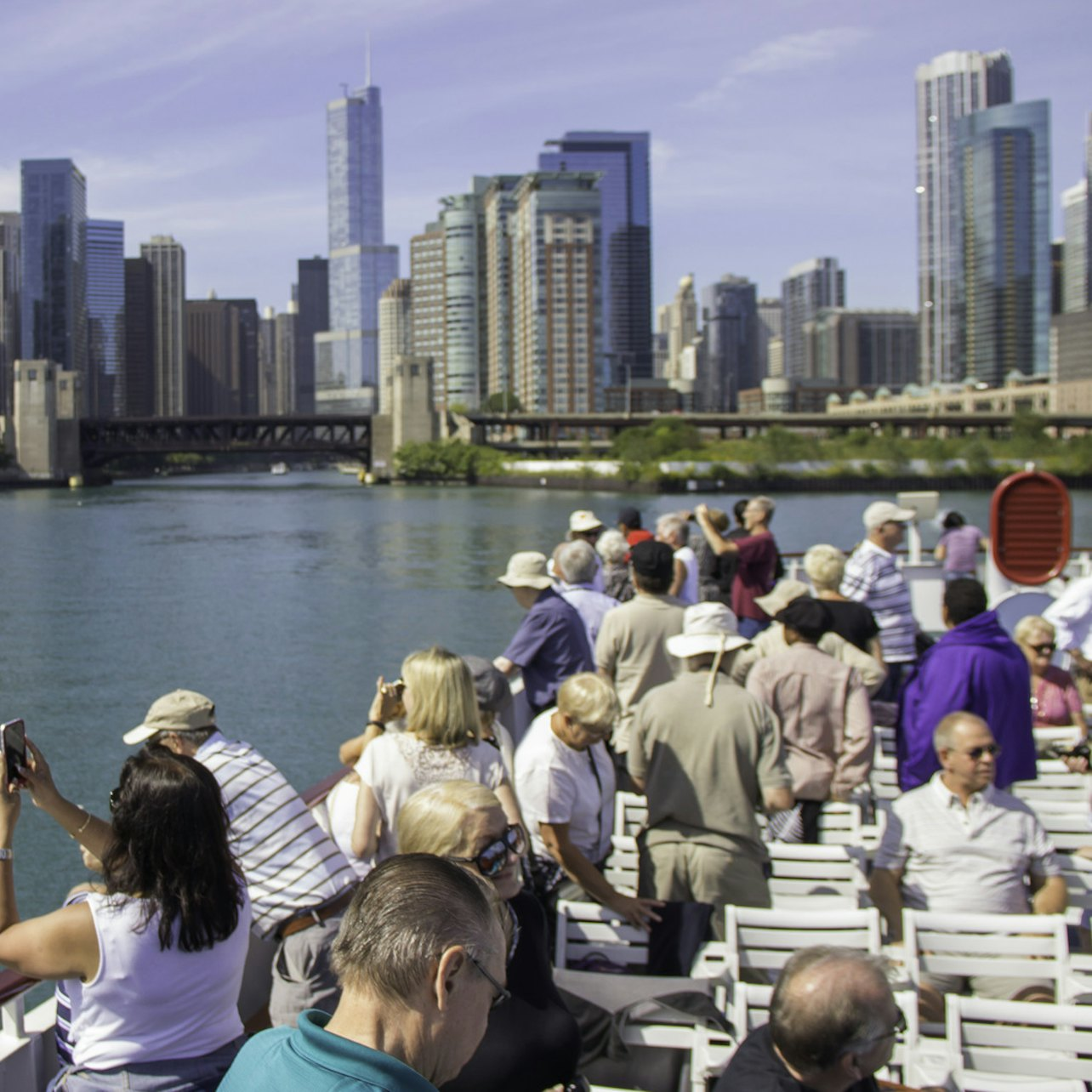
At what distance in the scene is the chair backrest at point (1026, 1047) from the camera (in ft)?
9.41

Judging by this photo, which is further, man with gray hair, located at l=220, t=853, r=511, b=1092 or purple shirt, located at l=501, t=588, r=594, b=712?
purple shirt, located at l=501, t=588, r=594, b=712

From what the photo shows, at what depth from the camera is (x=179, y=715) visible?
3293 millimetres

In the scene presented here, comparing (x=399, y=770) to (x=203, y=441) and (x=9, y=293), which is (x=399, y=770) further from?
(x=9, y=293)

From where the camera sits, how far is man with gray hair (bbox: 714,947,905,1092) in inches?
93.6

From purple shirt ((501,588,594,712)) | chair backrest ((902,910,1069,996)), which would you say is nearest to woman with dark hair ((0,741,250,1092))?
chair backrest ((902,910,1069,996))

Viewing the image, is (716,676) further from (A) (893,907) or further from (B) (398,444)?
(B) (398,444)

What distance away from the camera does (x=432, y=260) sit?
17625cm

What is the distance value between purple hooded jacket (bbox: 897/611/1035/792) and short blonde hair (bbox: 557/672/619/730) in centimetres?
149

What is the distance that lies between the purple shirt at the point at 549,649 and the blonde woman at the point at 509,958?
269 centimetres

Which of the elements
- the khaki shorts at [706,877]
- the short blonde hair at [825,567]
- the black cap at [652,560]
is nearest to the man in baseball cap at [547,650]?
the black cap at [652,560]

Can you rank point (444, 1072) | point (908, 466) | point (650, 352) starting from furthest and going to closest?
point (650, 352), point (908, 466), point (444, 1072)

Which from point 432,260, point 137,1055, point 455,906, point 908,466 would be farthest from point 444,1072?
point 432,260

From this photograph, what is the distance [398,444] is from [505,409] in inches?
900

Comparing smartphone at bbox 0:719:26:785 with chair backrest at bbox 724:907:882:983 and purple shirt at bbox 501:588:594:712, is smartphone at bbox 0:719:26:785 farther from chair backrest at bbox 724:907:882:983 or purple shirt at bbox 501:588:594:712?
purple shirt at bbox 501:588:594:712
